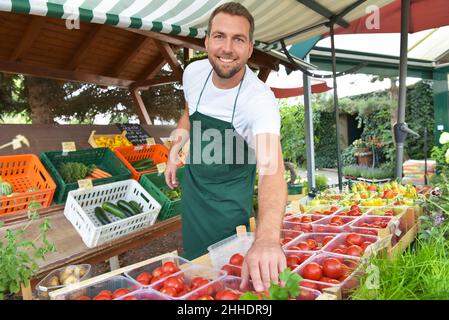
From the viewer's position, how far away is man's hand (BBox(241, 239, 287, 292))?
1.10 m

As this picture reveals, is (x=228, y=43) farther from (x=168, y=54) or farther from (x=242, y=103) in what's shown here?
(x=168, y=54)

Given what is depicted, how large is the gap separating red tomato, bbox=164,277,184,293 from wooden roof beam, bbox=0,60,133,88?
15.4ft

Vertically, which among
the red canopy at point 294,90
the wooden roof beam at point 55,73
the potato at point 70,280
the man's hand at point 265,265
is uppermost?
the red canopy at point 294,90

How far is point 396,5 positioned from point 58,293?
13.9 ft

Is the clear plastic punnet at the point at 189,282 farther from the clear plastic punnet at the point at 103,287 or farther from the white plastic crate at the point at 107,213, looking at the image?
the white plastic crate at the point at 107,213

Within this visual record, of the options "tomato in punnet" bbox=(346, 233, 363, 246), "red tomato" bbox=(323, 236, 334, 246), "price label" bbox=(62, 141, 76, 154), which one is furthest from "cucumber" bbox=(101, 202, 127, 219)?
"tomato in punnet" bbox=(346, 233, 363, 246)

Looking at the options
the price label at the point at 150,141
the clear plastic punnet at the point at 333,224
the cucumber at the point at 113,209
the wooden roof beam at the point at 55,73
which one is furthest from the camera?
the wooden roof beam at the point at 55,73

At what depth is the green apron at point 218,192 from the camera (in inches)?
85.4

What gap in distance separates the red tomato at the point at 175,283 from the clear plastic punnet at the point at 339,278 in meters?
0.44

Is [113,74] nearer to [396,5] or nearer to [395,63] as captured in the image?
[396,5]

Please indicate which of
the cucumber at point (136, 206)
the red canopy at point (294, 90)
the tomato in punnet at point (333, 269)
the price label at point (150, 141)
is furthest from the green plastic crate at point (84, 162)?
the red canopy at point (294, 90)

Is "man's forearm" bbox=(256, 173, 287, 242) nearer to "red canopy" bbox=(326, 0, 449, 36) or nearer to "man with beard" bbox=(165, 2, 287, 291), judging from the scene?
"man with beard" bbox=(165, 2, 287, 291)

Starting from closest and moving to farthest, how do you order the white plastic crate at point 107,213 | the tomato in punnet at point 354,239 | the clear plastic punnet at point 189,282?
the clear plastic punnet at point 189,282, the tomato in punnet at point 354,239, the white plastic crate at point 107,213

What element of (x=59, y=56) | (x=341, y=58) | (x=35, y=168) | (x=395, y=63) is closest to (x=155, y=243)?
(x=35, y=168)
